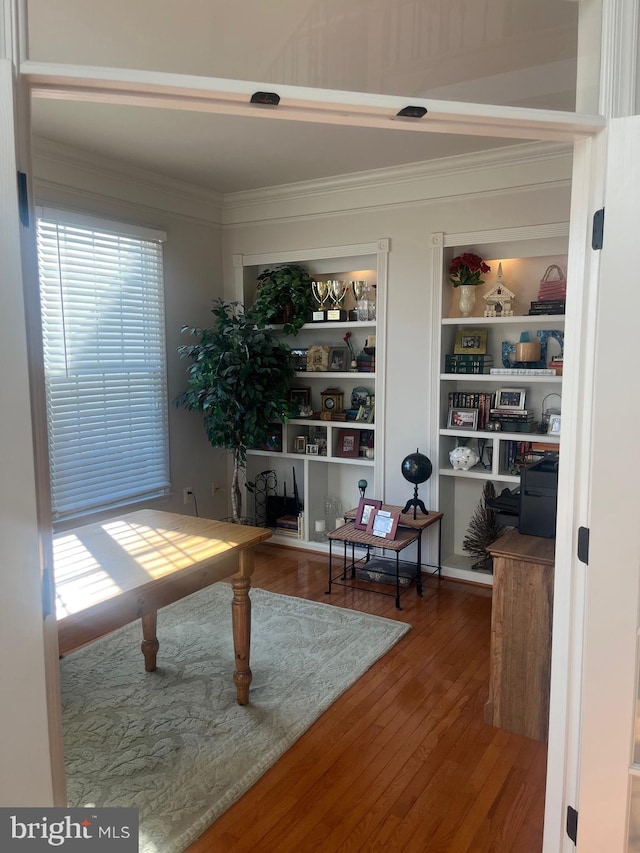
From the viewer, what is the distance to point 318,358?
4.79 meters

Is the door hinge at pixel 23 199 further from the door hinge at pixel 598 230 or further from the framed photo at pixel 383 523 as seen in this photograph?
the framed photo at pixel 383 523

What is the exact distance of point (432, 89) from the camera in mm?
1450

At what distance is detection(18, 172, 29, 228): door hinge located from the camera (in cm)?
128

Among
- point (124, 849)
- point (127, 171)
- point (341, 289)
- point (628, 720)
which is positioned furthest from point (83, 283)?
point (628, 720)

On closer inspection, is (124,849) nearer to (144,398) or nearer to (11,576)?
(11,576)

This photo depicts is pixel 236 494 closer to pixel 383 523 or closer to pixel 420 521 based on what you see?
pixel 383 523

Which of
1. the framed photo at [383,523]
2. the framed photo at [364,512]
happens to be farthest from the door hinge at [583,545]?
the framed photo at [364,512]

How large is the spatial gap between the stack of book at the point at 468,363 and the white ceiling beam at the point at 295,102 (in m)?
2.59

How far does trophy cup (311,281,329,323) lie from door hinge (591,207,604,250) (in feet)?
10.7

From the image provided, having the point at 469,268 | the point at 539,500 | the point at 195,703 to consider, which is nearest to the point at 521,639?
the point at 539,500

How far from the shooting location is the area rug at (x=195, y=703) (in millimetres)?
2189

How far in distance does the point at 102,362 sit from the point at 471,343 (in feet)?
8.22

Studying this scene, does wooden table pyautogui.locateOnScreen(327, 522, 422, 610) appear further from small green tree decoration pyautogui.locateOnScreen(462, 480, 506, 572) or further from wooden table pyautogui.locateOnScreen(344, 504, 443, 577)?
small green tree decoration pyautogui.locateOnScreen(462, 480, 506, 572)

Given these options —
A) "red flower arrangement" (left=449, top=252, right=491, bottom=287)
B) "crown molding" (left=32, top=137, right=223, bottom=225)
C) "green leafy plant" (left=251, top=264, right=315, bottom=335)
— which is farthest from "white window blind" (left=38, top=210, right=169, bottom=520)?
"red flower arrangement" (left=449, top=252, right=491, bottom=287)
